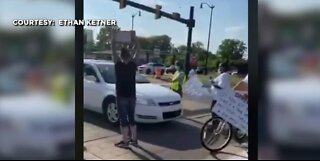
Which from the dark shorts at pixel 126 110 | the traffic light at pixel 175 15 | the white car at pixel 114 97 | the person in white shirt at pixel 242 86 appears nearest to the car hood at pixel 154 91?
the white car at pixel 114 97

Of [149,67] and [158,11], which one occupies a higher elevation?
[158,11]

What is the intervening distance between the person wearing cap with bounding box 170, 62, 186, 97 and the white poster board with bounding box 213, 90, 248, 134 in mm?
352

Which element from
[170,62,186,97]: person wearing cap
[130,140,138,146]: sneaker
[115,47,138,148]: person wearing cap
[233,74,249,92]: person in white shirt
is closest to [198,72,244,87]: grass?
[233,74,249,92]: person in white shirt

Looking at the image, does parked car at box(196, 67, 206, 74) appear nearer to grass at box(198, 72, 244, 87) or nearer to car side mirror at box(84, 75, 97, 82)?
grass at box(198, 72, 244, 87)

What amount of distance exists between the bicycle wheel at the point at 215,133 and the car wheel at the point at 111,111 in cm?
81

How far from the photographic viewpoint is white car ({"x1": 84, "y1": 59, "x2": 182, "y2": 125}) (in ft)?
9.54

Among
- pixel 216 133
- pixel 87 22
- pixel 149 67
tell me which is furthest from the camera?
pixel 216 133

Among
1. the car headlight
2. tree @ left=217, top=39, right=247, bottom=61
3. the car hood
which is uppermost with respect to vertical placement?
tree @ left=217, top=39, right=247, bottom=61

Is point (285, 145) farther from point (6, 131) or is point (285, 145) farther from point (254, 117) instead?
point (6, 131)

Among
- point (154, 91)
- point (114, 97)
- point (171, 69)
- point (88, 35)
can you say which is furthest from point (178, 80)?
point (88, 35)

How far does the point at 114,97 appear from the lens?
9.77 ft

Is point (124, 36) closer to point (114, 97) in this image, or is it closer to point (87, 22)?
point (87, 22)

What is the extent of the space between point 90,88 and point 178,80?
2.62 ft

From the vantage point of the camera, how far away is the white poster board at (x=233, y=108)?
298 cm
